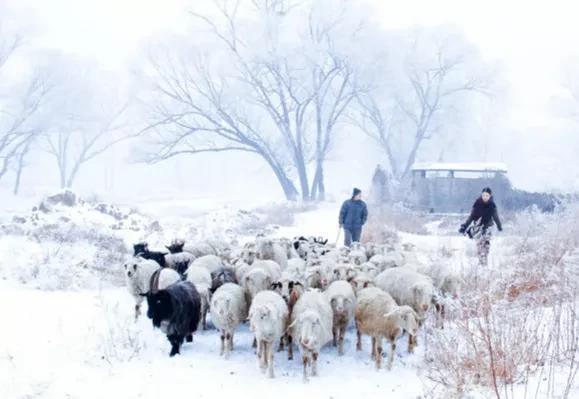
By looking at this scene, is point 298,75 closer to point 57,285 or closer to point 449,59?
point 449,59

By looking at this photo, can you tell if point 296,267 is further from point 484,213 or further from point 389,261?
point 484,213

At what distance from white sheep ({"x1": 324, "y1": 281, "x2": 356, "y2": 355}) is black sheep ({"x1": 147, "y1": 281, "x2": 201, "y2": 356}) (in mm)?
1856

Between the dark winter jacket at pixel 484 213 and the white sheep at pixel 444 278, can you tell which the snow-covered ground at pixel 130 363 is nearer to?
the white sheep at pixel 444 278

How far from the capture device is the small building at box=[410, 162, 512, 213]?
26.1 m

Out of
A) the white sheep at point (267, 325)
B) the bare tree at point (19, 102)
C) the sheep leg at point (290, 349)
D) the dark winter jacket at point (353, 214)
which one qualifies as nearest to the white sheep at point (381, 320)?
the sheep leg at point (290, 349)

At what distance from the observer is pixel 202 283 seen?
8.67 m

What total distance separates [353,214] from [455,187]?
14.5m

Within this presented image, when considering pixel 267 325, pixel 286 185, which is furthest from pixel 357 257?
pixel 286 185

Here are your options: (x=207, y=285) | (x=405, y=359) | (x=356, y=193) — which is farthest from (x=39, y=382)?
(x=356, y=193)

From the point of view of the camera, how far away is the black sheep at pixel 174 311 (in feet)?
24.1

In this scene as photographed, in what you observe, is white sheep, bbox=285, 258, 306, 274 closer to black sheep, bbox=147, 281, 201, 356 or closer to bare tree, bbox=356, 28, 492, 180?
black sheep, bbox=147, 281, 201, 356

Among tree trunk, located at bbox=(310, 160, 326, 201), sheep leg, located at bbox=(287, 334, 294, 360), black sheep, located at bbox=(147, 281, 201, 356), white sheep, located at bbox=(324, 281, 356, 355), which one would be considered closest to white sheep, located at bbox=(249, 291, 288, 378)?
sheep leg, located at bbox=(287, 334, 294, 360)

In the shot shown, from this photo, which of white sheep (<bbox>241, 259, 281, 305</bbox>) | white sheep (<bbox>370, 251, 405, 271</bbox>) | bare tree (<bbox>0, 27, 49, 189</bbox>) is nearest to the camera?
white sheep (<bbox>241, 259, 281, 305</bbox>)

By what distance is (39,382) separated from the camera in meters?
6.34
